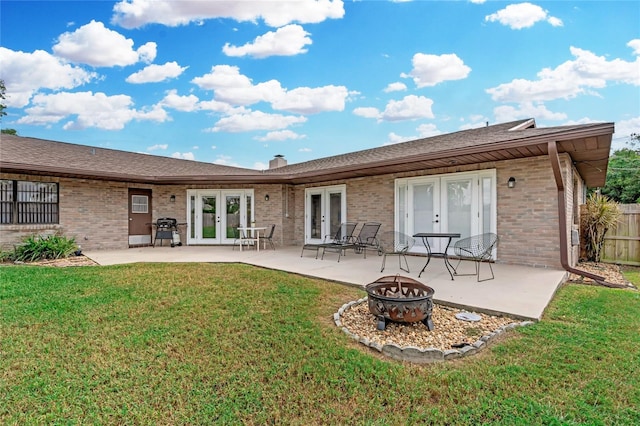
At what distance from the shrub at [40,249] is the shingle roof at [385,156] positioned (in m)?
1.88

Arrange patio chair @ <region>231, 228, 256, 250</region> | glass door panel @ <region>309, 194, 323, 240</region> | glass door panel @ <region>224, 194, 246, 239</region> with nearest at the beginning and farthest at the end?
patio chair @ <region>231, 228, 256, 250</region>, glass door panel @ <region>309, 194, 323, 240</region>, glass door panel @ <region>224, 194, 246, 239</region>

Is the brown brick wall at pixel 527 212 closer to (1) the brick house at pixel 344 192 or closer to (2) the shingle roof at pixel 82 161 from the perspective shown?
(1) the brick house at pixel 344 192

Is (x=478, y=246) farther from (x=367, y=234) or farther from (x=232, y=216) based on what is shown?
(x=232, y=216)

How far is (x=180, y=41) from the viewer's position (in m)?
11.5

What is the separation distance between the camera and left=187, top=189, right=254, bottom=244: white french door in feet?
39.9

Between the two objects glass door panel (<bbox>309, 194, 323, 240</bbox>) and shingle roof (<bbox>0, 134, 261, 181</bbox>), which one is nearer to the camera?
shingle roof (<bbox>0, 134, 261, 181</bbox>)

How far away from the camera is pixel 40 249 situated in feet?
28.1

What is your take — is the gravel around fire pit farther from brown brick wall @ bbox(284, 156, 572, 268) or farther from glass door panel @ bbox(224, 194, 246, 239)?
glass door panel @ bbox(224, 194, 246, 239)

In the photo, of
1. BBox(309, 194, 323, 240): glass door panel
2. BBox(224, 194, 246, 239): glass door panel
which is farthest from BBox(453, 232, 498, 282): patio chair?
BBox(224, 194, 246, 239): glass door panel

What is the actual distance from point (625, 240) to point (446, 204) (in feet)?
17.4

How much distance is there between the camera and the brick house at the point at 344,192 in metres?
6.72

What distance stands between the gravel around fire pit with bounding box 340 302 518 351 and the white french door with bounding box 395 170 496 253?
4.25 meters

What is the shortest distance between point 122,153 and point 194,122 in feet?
12.5

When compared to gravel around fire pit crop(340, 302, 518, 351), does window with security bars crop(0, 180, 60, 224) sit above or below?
above
